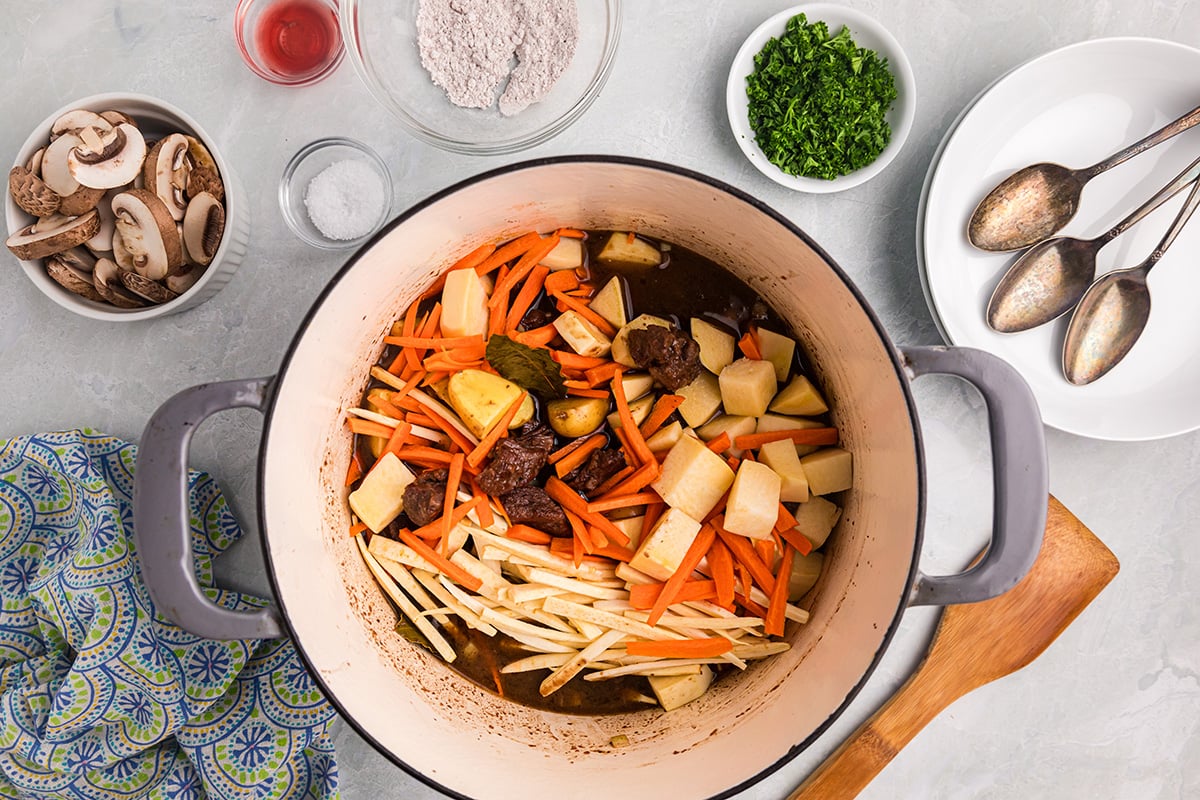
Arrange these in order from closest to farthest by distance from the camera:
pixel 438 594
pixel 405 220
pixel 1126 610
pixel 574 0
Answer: pixel 405 220 < pixel 438 594 < pixel 574 0 < pixel 1126 610

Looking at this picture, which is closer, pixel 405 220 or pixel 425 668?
pixel 405 220

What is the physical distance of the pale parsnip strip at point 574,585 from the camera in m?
1.42

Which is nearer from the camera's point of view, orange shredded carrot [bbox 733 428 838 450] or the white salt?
orange shredded carrot [bbox 733 428 838 450]

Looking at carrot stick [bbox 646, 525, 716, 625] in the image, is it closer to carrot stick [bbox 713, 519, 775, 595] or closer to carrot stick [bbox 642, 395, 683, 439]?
carrot stick [bbox 713, 519, 775, 595]

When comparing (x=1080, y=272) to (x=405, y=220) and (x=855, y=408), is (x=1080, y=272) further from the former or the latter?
(x=405, y=220)

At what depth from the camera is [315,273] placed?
1622mm

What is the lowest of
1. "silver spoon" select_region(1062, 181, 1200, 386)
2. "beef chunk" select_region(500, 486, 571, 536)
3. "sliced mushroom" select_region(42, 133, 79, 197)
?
"beef chunk" select_region(500, 486, 571, 536)

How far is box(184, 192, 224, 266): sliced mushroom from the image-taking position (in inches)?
59.6

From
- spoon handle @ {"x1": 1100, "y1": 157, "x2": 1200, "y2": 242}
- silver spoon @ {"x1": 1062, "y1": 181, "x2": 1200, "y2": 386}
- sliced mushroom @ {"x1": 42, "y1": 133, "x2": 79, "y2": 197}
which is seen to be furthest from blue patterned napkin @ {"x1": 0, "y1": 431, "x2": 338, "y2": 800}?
spoon handle @ {"x1": 1100, "y1": 157, "x2": 1200, "y2": 242}

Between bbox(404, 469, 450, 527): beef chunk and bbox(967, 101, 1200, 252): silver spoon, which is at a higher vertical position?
bbox(967, 101, 1200, 252): silver spoon

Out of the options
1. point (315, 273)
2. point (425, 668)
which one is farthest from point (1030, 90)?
point (425, 668)

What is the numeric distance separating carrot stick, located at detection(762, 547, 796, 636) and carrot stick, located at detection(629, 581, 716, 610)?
0.10 metres

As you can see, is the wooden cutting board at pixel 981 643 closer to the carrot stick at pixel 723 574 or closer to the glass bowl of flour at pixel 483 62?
the carrot stick at pixel 723 574

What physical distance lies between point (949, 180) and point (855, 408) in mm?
534
